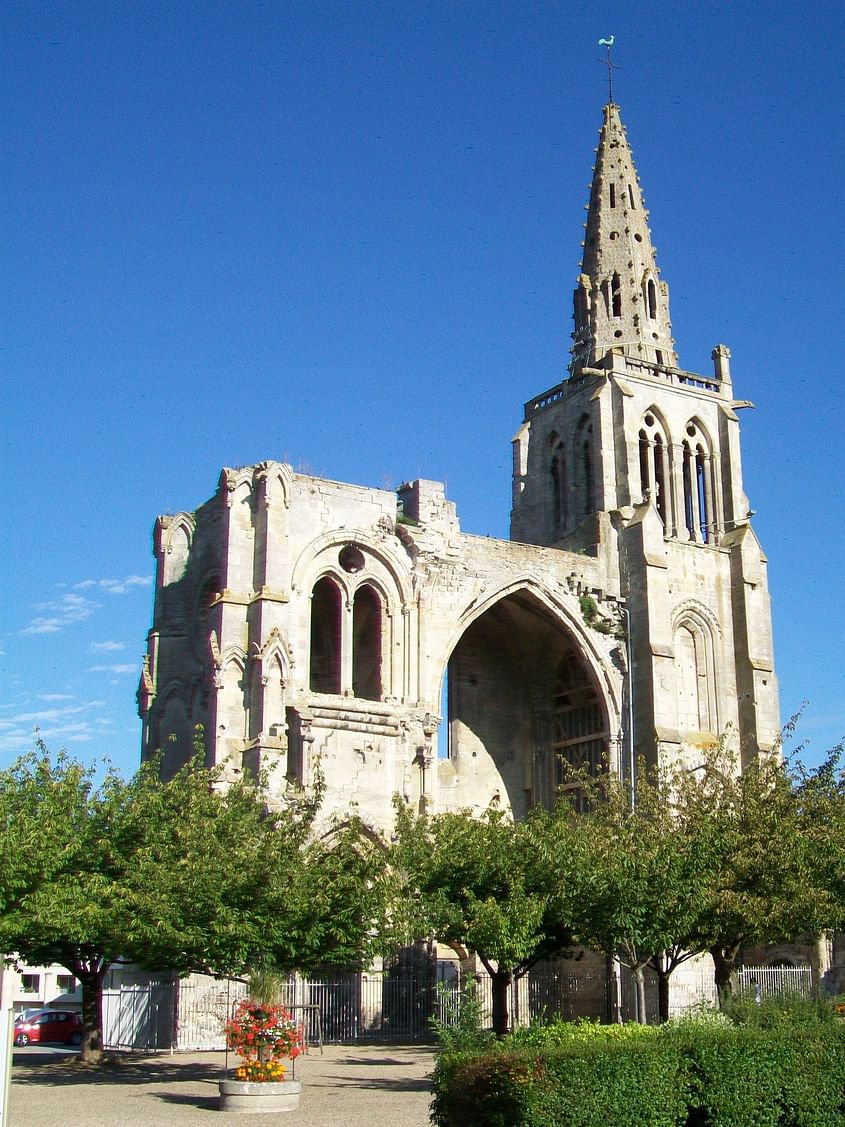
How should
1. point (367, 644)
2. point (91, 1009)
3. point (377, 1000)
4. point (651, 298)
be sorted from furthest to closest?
point (651, 298) → point (367, 644) → point (377, 1000) → point (91, 1009)

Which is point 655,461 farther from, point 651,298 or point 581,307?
Answer: point 581,307

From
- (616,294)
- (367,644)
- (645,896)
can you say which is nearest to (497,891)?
(645,896)

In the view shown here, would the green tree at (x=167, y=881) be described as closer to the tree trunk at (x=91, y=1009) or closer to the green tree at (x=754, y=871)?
the tree trunk at (x=91, y=1009)

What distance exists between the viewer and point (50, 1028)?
34.3 m

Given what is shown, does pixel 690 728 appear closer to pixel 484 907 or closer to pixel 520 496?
pixel 520 496

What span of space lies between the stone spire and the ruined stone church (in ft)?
0.22

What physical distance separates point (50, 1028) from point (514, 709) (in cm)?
1469

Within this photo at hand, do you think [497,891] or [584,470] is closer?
[497,891]

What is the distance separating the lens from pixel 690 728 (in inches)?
1464

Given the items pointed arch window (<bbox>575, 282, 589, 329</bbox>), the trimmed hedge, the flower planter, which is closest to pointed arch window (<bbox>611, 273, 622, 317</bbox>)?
pointed arch window (<bbox>575, 282, 589, 329</bbox>)

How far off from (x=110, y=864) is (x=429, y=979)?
34.5 ft

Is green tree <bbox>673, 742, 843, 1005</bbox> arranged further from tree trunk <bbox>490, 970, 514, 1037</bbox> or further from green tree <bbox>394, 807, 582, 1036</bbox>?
tree trunk <bbox>490, 970, 514, 1037</bbox>

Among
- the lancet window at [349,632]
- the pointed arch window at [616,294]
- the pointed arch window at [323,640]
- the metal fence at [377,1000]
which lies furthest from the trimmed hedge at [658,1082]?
the pointed arch window at [616,294]

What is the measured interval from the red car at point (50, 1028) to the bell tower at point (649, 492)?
617 inches
